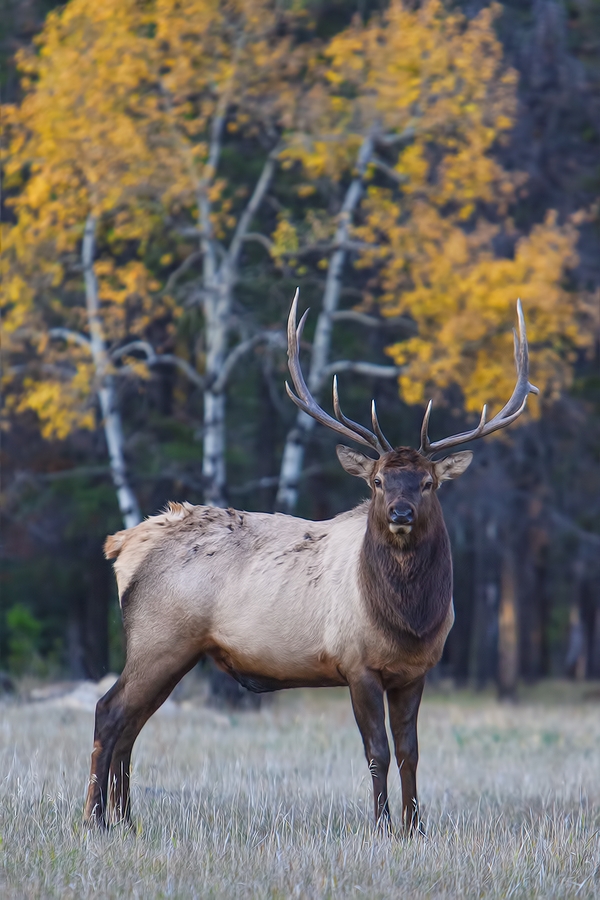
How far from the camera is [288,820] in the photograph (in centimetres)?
656

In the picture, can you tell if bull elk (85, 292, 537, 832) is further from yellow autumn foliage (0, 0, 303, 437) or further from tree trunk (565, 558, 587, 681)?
tree trunk (565, 558, 587, 681)

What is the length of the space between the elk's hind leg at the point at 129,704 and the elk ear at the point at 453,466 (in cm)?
159

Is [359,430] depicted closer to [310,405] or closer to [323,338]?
[310,405]

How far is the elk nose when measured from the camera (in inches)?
243

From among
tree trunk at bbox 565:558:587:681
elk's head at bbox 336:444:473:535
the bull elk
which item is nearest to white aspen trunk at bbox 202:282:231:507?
the bull elk

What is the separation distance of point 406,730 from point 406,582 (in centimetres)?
81

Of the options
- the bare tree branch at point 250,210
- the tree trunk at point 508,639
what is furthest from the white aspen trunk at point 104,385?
the tree trunk at point 508,639

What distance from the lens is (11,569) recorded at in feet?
68.9

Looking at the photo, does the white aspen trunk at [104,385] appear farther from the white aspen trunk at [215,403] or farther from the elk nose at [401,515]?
the elk nose at [401,515]

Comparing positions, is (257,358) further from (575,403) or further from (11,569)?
(11,569)

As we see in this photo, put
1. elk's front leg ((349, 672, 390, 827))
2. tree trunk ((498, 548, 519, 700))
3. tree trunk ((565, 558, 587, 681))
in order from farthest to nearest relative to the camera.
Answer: tree trunk ((565, 558, 587, 681))
tree trunk ((498, 548, 519, 700))
elk's front leg ((349, 672, 390, 827))

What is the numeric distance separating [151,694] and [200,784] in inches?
51.6

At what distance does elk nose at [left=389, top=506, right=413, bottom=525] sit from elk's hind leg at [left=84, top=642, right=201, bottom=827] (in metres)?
A: 1.46

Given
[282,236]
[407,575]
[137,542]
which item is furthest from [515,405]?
[282,236]
